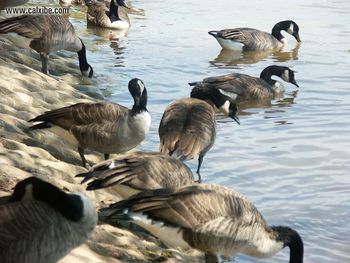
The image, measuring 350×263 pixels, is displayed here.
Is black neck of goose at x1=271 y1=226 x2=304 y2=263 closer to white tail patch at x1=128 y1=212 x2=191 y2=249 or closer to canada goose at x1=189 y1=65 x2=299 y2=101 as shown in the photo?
white tail patch at x1=128 y1=212 x2=191 y2=249

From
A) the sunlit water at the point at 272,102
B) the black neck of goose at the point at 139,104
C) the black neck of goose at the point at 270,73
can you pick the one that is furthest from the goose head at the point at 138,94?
the black neck of goose at the point at 270,73

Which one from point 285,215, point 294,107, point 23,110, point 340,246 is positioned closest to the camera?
point 340,246

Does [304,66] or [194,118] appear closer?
[194,118]

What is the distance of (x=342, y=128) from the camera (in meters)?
12.5

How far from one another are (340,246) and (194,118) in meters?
2.88

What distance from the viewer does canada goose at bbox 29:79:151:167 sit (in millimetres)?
8859

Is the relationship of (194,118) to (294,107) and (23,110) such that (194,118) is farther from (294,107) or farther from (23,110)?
(294,107)

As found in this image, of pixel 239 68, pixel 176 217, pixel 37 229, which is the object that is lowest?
pixel 239 68

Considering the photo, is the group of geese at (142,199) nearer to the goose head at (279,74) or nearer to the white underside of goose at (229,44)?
the goose head at (279,74)

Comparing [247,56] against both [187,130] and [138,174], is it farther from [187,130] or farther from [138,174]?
[138,174]

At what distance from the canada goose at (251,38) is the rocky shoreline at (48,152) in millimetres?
6315

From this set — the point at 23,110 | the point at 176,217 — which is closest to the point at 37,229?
the point at 176,217

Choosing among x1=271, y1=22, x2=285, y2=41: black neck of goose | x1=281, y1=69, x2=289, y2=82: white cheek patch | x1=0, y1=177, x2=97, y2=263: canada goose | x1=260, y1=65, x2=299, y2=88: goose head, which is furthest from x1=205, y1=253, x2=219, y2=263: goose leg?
x1=271, y1=22, x2=285, y2=41: black neck of goose

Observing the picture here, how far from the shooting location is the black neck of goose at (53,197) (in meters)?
5.11
